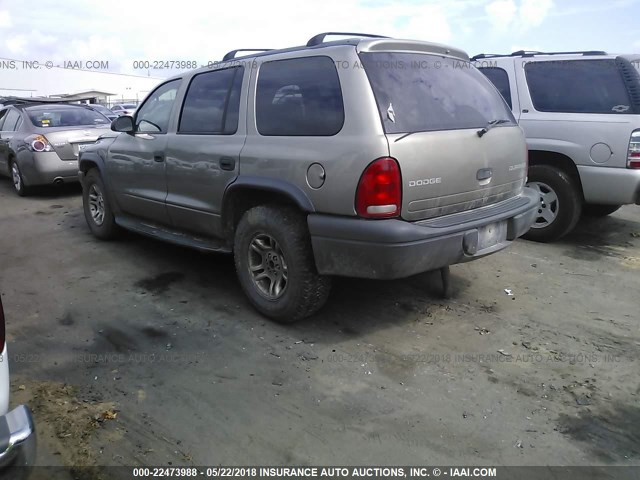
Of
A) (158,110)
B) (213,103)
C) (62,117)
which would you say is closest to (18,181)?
(62,117)

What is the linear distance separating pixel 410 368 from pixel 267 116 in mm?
2002

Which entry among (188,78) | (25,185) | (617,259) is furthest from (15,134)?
(617,259)

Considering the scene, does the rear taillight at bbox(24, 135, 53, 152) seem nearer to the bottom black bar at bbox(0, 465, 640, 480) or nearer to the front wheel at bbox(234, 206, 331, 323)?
the front wheel at bbox(234, 206, 331, 323)

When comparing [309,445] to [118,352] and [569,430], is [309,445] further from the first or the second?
[118,352]

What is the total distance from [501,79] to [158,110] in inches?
153

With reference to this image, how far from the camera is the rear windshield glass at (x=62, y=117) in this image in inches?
344

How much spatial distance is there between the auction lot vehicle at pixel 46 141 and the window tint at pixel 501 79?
19.4 feet

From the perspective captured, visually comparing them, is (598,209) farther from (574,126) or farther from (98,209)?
Answer: (98,209)

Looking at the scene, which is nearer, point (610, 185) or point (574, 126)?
point (610, 185)

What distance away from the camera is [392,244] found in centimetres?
321

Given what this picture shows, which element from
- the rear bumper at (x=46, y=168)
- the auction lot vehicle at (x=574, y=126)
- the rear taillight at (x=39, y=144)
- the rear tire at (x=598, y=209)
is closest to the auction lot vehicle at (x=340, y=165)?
the auction lot vehicle at (x=574, y=126)

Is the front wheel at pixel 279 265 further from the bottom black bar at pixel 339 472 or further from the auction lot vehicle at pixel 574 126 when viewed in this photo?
the auction lot vehicle at pixel 574 126

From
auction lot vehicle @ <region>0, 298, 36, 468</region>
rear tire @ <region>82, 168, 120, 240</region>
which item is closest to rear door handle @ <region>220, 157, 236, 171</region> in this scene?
rear tire @ <region>82, 168, 120, 240</region>

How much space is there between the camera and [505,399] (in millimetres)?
3029
